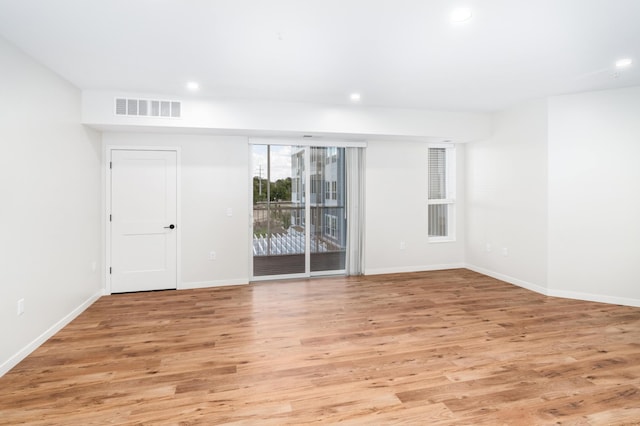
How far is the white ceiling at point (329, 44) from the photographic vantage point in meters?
2.34

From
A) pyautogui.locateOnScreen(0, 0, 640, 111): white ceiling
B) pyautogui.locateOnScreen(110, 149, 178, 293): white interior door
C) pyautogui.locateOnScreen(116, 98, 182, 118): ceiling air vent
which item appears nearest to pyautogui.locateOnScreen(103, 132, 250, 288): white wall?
pyautogui.locateOnScreen(110, 149, 178, 293): white interior door

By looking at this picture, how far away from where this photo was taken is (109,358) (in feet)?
9.43

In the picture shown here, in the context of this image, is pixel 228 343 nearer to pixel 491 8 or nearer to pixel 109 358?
pixel 109 358

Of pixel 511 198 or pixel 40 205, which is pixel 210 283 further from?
pixel 511 198

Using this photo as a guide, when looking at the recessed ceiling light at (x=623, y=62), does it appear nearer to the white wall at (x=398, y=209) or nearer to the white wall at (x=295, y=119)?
the white wall at (x=295, y=119)

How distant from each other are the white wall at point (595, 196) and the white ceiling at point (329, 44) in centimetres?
32

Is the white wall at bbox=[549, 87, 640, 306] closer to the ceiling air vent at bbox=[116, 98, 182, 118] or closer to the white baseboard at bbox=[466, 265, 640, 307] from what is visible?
the white baseboard at bbox=[466, 265, 640, 307]

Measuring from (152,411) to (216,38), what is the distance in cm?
275

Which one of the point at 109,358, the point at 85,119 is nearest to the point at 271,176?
the point at 85,119

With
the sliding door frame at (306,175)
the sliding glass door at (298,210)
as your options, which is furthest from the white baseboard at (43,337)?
the sliding glass door at (298,210)

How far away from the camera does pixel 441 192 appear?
6270 mm

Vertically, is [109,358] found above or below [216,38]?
below

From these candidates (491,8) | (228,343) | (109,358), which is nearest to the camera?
(491,8)

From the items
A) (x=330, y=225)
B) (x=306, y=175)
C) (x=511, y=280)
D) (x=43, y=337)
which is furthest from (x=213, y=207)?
(x=511, y=280)
